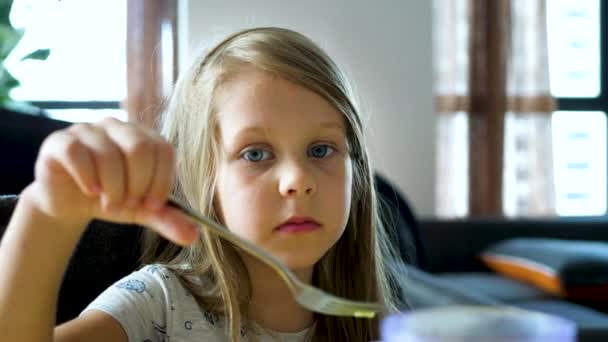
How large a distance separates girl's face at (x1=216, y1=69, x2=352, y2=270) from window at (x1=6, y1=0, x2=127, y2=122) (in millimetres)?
2495

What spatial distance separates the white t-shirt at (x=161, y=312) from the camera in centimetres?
79

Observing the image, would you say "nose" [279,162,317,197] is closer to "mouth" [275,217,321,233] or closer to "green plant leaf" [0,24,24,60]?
"mouth" [275,217,321,233]

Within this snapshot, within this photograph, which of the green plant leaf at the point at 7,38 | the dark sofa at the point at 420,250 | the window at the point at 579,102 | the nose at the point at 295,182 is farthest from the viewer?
the window at the point at 579,102

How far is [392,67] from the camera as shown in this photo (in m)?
3.44

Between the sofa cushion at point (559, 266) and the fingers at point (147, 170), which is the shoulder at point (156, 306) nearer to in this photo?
the fingers at point (147, 170)

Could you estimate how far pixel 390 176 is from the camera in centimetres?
345

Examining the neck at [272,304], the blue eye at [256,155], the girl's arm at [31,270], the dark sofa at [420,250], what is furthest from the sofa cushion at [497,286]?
the girl's arm at [31,270]

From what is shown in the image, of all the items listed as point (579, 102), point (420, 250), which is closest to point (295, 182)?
point (420, 250)

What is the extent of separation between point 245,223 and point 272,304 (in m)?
0.14

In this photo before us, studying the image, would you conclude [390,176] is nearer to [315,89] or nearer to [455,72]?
[455,72]

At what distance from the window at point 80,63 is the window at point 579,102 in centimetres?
188

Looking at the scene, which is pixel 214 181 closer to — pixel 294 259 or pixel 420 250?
pixel 294 259

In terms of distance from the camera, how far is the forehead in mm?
817

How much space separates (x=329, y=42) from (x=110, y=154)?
9.62ft
